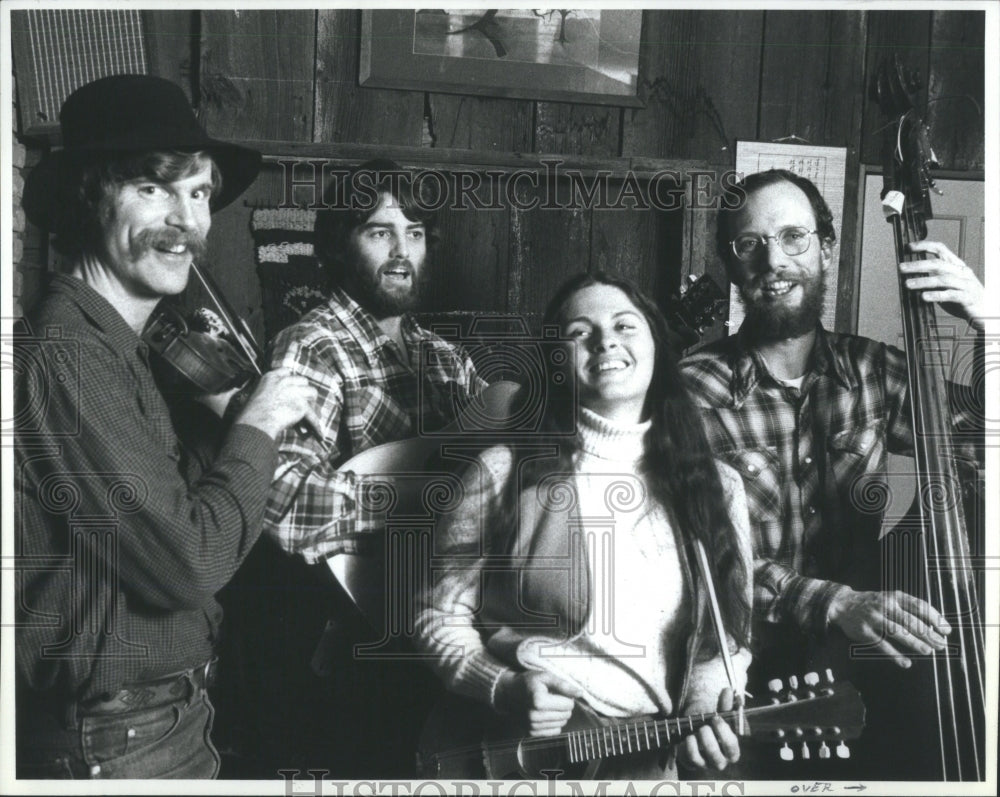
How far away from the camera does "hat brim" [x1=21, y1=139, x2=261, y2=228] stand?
6.86 ft

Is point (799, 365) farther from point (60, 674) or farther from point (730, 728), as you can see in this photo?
point (60, 674)

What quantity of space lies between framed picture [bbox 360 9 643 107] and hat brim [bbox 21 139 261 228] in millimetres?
334

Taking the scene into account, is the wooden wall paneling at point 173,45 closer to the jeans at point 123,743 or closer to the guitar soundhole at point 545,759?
the jeans at point 123,743

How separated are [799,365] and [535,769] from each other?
1.11 metres

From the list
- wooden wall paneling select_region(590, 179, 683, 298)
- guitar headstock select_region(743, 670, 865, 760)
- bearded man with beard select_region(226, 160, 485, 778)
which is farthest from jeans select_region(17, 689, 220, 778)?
wooden wall paneling select_region(590, 179, 683, 298)

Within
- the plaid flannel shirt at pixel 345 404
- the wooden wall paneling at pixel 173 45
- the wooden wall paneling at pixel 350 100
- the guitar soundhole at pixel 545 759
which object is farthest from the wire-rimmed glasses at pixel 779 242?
the wooden wall paneling at pixel 173 45

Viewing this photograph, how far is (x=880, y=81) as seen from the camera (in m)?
2.24

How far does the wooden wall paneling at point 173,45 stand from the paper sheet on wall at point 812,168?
1.28 metres

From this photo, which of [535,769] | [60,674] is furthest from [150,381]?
[535,769]

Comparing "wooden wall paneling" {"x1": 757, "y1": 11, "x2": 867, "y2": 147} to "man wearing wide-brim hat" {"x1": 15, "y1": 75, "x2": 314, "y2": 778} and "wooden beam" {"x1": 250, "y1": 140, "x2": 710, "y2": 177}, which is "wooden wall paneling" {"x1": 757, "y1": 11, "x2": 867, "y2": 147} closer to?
"wooden beam" {"x1": 250, "y1": 140, "x2": 710, "y2": 177}

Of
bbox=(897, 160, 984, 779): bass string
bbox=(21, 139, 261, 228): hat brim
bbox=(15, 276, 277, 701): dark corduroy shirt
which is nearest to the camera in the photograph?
bbox=(15, 276, 277, 701): dark corduroy shirt

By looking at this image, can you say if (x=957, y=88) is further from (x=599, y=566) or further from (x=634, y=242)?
(x=599, y=566)

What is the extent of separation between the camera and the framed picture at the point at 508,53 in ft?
7.14

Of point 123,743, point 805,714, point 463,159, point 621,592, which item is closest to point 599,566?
point 621,592
